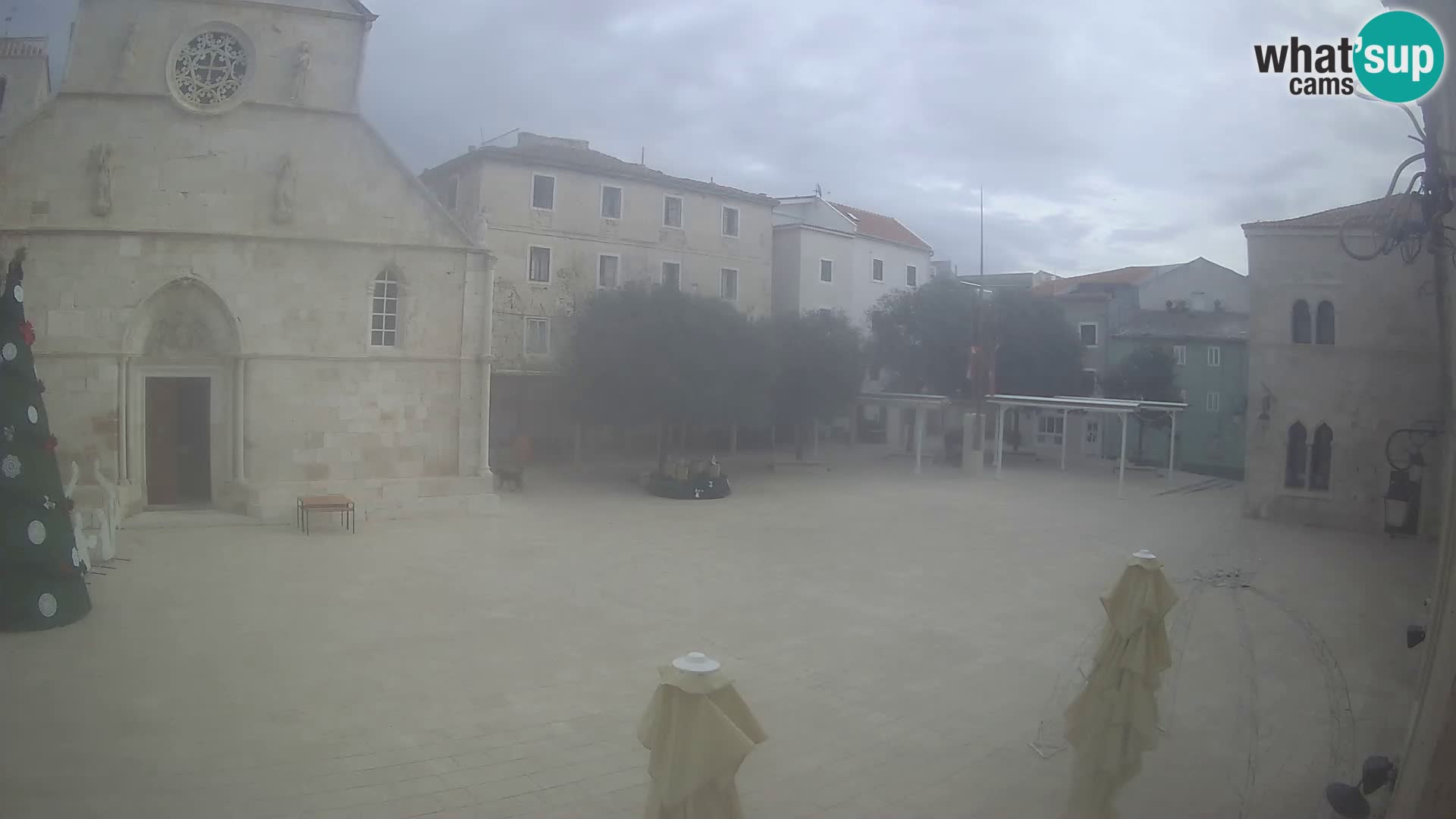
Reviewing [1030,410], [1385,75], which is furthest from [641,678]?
[1030,410]

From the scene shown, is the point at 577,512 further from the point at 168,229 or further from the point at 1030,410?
the point at 1030,410

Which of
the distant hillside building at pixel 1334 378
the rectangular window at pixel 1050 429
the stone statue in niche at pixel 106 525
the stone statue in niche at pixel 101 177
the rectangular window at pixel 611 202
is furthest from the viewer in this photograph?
the rectangular window at pixel 1050 429

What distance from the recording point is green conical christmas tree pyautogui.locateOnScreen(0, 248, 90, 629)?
8.38 metres

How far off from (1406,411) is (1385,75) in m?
9.28

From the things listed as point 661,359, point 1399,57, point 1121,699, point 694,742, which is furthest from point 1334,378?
point 694,742

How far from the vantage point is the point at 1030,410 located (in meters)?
33.1

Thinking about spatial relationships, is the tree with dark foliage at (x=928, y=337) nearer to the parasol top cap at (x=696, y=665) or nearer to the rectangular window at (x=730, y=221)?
the rectangular window at (x=730, y=221)

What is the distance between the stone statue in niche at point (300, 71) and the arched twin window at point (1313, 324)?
18559 mm

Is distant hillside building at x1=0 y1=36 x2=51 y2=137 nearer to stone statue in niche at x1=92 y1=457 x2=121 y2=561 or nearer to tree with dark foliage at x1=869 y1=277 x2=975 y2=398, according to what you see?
stone statue in niche at x1=92 y1=457 x2=121 y2=561

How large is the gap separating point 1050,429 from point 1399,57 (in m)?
28.9

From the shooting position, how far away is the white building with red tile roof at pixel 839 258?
32281 millimetres

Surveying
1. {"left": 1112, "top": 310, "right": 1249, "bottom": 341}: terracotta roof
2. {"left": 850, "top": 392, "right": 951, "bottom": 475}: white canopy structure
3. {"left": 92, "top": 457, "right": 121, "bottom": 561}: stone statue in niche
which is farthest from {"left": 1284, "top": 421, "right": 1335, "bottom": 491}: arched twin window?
{"left": 92, "top": 457, "right": 121, "bottom": 561}: stone statue in niche

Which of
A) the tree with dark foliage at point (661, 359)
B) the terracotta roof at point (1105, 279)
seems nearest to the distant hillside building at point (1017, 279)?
the terracotta roof at point (1105, 279)

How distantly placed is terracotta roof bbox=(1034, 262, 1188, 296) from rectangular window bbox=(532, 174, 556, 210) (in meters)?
18.6
